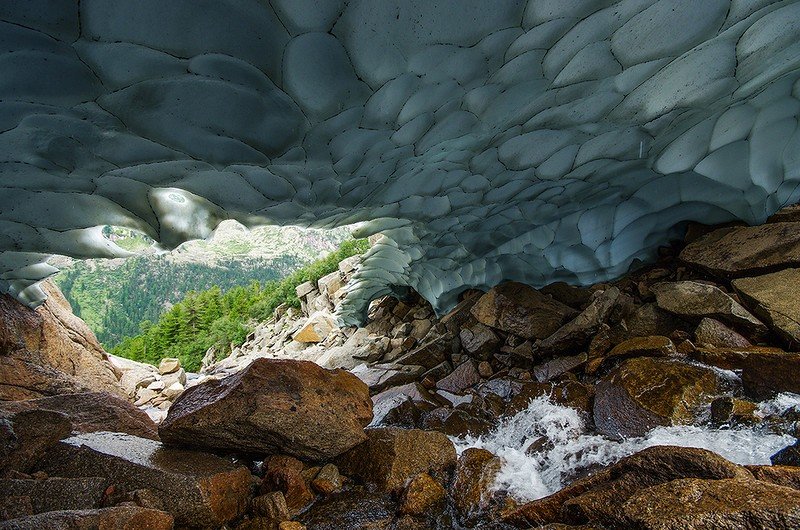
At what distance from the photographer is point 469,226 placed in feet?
23.0

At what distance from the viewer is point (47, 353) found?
6.64m

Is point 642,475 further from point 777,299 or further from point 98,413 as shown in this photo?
point 98,413

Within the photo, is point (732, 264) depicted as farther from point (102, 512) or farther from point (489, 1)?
point (102, 512)

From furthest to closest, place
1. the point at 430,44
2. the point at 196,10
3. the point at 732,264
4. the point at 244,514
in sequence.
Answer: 1. the point at 732,264
2. the point at 244,514
3. the point at 430,44
4. the point at 196,10

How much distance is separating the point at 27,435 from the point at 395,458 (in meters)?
3.22

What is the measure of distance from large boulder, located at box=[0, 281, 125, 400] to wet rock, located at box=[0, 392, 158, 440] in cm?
163

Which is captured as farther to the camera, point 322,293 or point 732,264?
point 322,293

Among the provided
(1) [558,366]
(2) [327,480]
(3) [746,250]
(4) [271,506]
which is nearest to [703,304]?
(3) [746,250]

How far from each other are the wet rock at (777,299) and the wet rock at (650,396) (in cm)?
119

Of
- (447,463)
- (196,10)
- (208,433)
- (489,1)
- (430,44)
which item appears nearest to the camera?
(196,10)

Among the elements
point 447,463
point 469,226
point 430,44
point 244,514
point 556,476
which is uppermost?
point 430,44

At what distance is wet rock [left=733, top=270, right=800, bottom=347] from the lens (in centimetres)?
455

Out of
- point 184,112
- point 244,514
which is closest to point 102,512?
point 244,514

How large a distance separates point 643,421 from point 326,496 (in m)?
3.27
